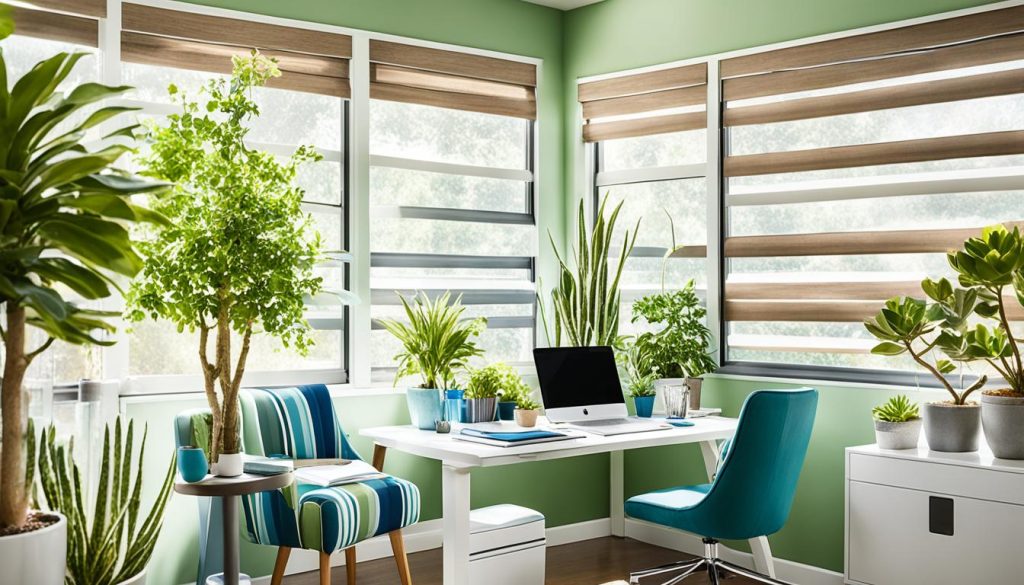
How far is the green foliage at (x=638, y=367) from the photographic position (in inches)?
182

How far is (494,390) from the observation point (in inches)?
174

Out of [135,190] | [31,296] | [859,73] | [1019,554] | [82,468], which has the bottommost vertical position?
[1019,554]

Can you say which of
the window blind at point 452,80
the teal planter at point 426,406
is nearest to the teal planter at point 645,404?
the teal planter at point 426,406

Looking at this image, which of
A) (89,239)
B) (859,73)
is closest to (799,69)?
(859,73)

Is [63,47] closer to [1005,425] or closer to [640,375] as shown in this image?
[640,375]

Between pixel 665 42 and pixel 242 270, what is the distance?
9.64 ft

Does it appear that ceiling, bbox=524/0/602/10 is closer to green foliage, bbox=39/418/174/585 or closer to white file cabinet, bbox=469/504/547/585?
white file cabinet, bbox=469/504/547/585

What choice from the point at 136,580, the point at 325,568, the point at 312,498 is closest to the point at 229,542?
the point at 136,580

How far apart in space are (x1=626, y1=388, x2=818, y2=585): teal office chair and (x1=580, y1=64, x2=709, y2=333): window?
1.32 m

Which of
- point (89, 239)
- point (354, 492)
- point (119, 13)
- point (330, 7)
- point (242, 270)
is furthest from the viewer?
point (330, 7)

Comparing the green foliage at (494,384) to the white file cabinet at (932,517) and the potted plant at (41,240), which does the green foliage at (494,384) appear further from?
the potted plant at (41,240)

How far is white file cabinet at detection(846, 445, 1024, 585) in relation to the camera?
137 inches

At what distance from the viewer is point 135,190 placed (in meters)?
2.41

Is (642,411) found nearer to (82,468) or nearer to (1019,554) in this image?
(1019,554)
